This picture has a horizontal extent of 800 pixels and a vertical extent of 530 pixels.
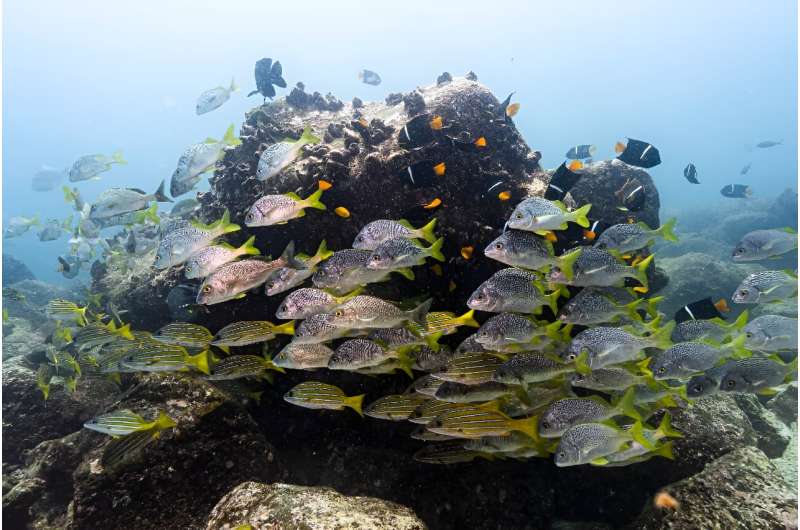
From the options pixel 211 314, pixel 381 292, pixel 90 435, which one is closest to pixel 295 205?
pixel 381 292

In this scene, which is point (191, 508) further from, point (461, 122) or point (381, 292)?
point (461, 122)

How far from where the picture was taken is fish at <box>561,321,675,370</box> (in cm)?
379

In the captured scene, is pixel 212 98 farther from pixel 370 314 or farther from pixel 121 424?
pixel 370 314

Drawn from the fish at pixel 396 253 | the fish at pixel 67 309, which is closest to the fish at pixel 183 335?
the fish at pixel 396 253

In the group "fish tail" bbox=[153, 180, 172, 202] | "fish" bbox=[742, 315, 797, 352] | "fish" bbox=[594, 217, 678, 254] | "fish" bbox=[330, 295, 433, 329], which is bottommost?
"fish" bbox=[742, 315, 797, 352]

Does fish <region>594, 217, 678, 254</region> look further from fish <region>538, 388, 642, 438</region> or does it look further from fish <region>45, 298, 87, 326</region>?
fish <region>45, 298, 87, 326</region>

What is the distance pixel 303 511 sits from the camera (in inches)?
128

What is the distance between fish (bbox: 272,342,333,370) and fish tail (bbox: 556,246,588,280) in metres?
2.53

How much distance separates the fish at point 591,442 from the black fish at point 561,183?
10.9 ft

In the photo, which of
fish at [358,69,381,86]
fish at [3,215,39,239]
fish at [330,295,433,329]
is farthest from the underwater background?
fish at [3,215,39,239]

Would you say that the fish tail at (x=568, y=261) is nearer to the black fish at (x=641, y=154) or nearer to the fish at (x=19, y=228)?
the black fish at (x=641, y=154)

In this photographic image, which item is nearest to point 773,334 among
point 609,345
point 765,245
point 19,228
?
point 765,245

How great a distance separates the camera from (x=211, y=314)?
632 cm

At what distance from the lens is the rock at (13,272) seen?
23391 mm
